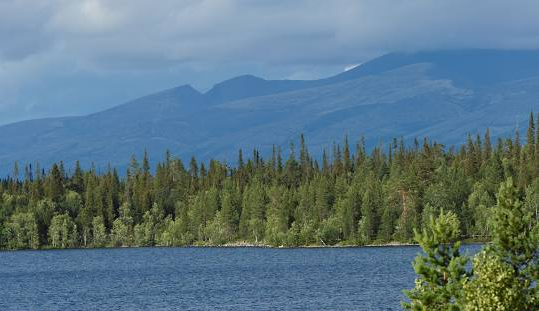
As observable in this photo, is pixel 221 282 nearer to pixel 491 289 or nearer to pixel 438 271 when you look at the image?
pixel 438 271

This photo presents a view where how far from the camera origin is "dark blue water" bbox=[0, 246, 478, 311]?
10759cm

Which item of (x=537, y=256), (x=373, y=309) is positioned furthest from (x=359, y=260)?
(x=537, y=256)

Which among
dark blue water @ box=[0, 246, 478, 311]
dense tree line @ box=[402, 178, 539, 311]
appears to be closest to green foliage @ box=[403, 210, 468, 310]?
dense tree line @ box=[402, 178, 539, 311]

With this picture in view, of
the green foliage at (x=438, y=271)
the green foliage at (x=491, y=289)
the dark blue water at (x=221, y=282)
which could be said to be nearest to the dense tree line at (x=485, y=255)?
the green foliage at (x=438, y=271)

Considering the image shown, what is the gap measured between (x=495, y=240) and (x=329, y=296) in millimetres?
63983

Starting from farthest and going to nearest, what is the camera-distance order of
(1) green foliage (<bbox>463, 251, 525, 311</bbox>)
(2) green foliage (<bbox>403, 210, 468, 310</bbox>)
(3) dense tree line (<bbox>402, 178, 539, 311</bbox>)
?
(2) green foliage (<bbox>403, 210, 468, 310</bbox>)
(3) dense tree line (<bbox>402, 178, 539, 311</bbox>)
(1) green foliage (<bbox>463, 251, 525, 311</bbox>)

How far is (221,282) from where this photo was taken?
136750 millimetres

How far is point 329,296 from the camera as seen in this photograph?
110m

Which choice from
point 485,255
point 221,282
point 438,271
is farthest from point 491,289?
point 221,282

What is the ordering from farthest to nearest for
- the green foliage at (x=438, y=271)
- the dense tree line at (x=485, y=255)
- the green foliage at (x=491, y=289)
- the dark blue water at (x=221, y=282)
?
1. the dark blue water at (x=221, y=282)
2. the green foliage at (x=438, y=271)
3. the dense tree line at (x=485, y=255)
4. the green foliage at (x=491, y=289)

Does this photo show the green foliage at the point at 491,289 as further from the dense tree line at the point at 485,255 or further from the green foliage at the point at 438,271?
the green foliage at the point at 438,271

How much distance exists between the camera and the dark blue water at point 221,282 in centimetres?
10759

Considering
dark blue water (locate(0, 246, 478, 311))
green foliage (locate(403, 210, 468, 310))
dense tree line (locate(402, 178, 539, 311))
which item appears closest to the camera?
dense tree line (locate(402, 178, 539, 311))

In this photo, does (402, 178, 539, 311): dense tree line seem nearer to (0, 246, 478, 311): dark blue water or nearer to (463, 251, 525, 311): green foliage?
(463, 251, 525, 311): green foliage
